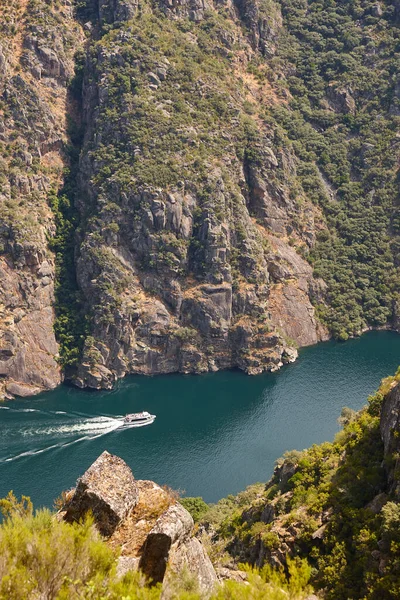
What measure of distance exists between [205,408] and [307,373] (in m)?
23.3

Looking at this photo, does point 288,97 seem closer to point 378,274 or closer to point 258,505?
point 378,274

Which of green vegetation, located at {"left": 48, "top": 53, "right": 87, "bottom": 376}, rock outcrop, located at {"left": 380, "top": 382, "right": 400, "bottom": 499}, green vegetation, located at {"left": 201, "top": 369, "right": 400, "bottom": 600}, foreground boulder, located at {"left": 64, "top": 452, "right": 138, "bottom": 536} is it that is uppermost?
green vegetation, located at {"left": 48, "top": 53, "right": 87, "bottom": 376}

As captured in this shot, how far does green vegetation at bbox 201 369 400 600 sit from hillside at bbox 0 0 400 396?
7347 centimetres

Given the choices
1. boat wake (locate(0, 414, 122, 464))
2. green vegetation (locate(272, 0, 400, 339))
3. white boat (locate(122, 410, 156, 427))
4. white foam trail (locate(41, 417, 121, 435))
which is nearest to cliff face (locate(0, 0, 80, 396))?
boat wake (locate(0, 414, 122, 464))

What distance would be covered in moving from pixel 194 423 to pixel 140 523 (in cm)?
7776

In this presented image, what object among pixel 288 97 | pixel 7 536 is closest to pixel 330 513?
pixel 7 536

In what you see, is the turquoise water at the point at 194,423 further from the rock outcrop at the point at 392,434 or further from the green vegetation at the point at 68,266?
the rock outcrop at the point at 392,434

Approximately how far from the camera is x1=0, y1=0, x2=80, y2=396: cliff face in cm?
11144

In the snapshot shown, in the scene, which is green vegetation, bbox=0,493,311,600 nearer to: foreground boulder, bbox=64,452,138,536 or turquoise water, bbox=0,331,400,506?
foreground boulder, bbox=64,452,138,536

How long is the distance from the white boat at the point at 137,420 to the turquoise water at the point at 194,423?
1.18 metres

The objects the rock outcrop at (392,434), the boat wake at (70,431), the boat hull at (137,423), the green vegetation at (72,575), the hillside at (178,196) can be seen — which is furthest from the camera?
the hillside at (178,196)

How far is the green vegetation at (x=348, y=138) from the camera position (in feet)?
450

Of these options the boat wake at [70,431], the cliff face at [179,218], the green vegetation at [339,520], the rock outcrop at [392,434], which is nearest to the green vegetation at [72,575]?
the green vegetation at [339,520]

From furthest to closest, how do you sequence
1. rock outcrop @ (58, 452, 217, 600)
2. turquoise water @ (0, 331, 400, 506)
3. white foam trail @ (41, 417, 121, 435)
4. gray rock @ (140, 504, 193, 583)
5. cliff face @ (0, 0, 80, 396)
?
cliff face @ (0, 0, 80, 396) < white foam trail @ (41, 417, 121, 435) < turquoise water @ (0, 331, 400, 506) < rock outcrop @ (58, 452, 217, 600) < gray rock @ (140, 504, 193, 583)
